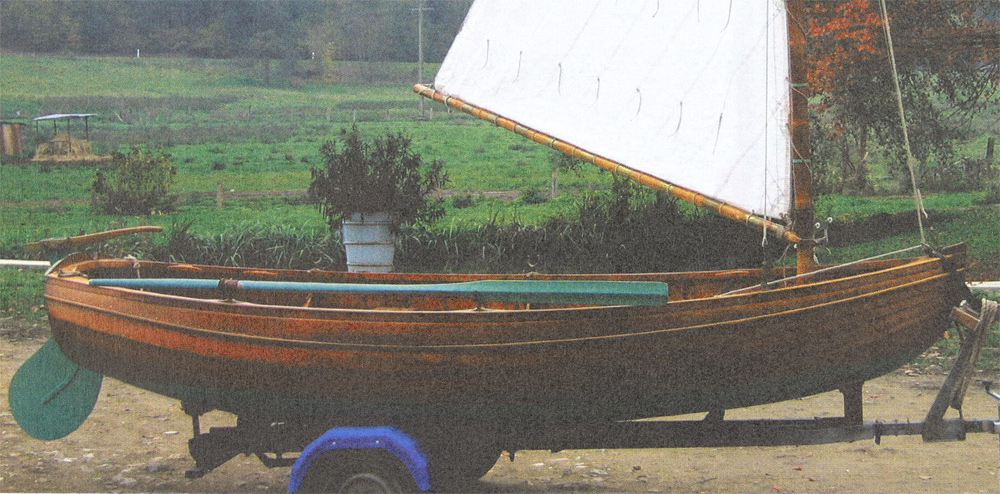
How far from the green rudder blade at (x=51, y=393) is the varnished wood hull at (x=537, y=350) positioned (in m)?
0.75

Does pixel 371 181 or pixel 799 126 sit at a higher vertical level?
pixel 799 126

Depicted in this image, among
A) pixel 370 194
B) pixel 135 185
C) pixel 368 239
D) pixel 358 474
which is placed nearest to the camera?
pixel 358 474

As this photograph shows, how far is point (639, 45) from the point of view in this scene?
5172 millimetres

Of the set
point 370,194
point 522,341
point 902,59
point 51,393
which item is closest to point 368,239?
point 370,194

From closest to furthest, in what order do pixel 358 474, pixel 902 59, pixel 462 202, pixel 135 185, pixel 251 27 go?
1. pixel 358 474
2. pixel 902 59
3. pixel 135 185
4. pixel 462 202
5. pixel 251 27

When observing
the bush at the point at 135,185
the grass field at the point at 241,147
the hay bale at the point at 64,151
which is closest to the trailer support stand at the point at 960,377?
the grass field at the point at 241,147

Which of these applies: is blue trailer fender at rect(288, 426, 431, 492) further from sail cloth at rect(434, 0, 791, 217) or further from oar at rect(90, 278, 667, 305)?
sail cloth at rect(434, 0, 791, 217)

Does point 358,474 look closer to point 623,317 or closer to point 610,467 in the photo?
point 623,317

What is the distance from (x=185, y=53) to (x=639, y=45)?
410 inches

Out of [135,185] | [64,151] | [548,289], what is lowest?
[548,289]

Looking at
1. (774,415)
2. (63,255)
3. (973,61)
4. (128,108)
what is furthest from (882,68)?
(128,108)

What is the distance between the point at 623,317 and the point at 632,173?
1.16 meters

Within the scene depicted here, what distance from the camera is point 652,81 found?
201 inches

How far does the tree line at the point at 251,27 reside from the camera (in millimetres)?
12992
